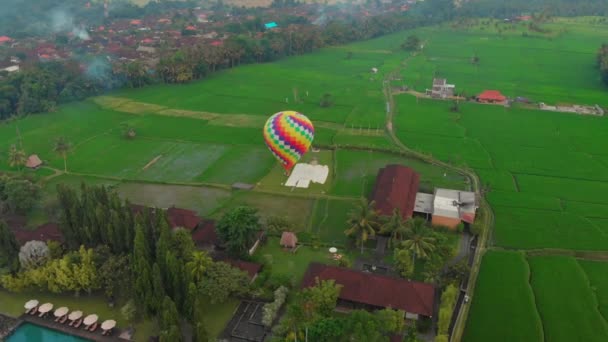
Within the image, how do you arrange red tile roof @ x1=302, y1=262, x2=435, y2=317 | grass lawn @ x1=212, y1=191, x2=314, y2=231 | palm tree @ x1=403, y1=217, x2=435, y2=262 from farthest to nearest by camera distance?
grass lawn @ x1=212, y1=191, x2=314, y2=231 < palm tree @ x1=403, y1=217, x2=435, y2=262 < red tile roof @ x1=302, y1=262, x2=435, y2=317

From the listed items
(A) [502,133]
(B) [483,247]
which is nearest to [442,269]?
(B) [483,247]

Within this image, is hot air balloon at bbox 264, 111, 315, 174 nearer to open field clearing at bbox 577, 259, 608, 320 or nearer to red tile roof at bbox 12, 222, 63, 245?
red tile roof at bbox 12, 222, 63, 245

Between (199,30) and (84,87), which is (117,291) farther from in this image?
(199,30)

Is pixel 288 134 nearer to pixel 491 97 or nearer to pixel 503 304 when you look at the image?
pixel 503 304

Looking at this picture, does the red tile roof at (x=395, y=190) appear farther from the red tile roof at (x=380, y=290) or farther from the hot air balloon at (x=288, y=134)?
the red tile roof at (x=380, y=290)

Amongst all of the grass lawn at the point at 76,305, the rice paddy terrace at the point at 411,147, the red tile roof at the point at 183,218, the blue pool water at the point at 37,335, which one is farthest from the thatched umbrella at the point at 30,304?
the rice paddy terrace at the point at 411,147

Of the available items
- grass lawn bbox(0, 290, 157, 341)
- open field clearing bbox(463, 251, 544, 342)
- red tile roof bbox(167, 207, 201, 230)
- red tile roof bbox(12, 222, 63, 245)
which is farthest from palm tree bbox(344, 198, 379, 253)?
red tile roof bbox(12, 222, 63, 245)

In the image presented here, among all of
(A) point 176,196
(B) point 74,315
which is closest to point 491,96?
(A) point 176,196
